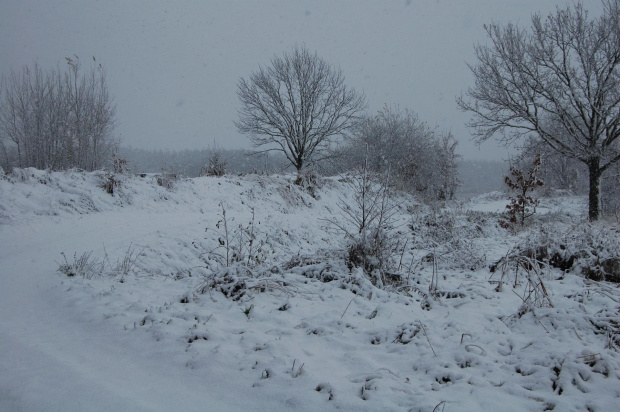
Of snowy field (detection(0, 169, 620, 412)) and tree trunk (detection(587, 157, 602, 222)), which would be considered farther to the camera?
tree trunk (detection(587, 157, 602, 222))

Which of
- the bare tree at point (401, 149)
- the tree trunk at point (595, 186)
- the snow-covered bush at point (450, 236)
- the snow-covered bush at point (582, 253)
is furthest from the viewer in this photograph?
the bare tree at point (401, 149)

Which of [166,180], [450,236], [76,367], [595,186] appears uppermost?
[166,180]

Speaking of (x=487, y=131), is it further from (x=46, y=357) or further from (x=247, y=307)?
(x=46, y=357)

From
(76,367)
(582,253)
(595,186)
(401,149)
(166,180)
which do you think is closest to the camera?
(76,367)

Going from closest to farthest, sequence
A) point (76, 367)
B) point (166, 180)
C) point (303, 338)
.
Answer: point (76, 367) < point (303, 338) < point (166, 180)

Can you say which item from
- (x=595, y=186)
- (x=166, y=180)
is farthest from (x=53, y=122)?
(x=595, y=186)

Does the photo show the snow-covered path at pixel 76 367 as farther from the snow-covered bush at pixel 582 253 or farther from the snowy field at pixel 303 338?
the snow-covered bush at pixel 582 253

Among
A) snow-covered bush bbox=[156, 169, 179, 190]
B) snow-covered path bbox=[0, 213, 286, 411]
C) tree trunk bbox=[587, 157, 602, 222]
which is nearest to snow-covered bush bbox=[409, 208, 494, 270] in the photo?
snow-covered path bbox=[0, 213, 286, 411]

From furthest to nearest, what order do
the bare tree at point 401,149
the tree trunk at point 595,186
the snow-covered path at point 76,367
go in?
the bare tree at point 401,149 → the tree trunk at point 595,186 → the snow-covered path at point 76,367

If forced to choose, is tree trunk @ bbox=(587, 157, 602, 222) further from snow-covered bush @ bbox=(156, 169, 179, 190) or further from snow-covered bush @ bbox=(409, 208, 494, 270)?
snow-covered bush @ bbox=(156, 169, 179, 190)

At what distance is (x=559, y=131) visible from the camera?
17297mm

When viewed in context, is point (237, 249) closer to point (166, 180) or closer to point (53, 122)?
point (166, 180)

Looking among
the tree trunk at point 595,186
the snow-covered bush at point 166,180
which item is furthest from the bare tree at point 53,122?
the tree trunk at point 595,186

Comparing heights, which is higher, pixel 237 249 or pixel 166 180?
pixel 166 180
